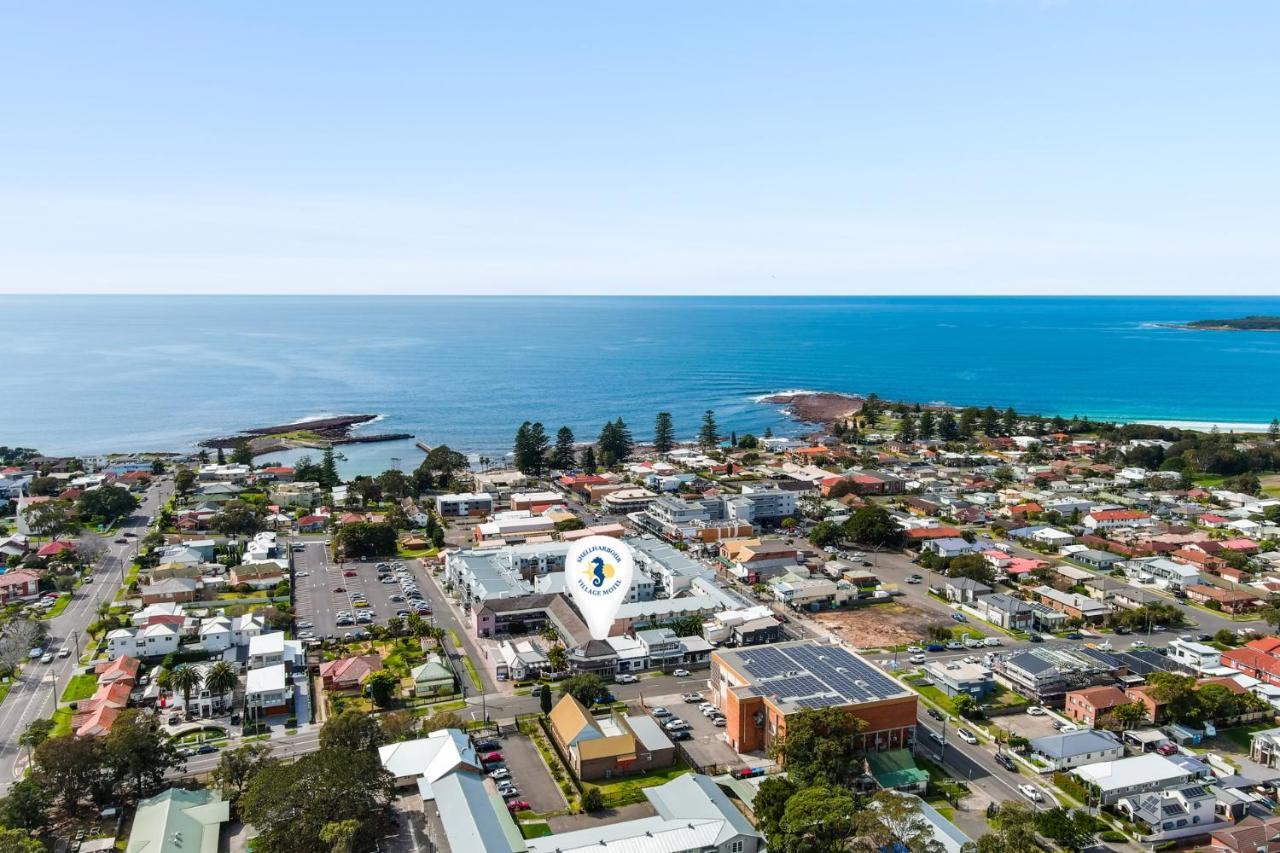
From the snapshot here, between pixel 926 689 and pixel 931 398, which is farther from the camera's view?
pixel 931 398

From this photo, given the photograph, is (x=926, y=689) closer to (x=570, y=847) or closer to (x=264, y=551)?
(x=570, y=847)

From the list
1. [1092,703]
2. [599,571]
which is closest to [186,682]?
[599,571]

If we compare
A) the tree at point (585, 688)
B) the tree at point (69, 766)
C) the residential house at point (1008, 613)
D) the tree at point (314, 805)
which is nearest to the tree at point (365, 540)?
the tree at point (585, 688)

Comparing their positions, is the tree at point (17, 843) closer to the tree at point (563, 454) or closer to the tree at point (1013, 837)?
the tree at point (1013, 837)

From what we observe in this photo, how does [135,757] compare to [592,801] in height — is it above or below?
above

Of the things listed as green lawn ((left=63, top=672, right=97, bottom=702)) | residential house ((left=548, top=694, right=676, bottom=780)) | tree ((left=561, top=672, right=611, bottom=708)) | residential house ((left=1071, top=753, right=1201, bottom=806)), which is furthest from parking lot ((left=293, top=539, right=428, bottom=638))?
residential house ((left=1071, top=753, right=1201, bottom=806))

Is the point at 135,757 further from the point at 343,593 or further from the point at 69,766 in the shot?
the point at 343,593

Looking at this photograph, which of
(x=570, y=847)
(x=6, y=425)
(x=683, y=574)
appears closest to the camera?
(x=570, y=847)

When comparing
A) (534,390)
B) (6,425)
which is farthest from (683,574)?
(6,425)
